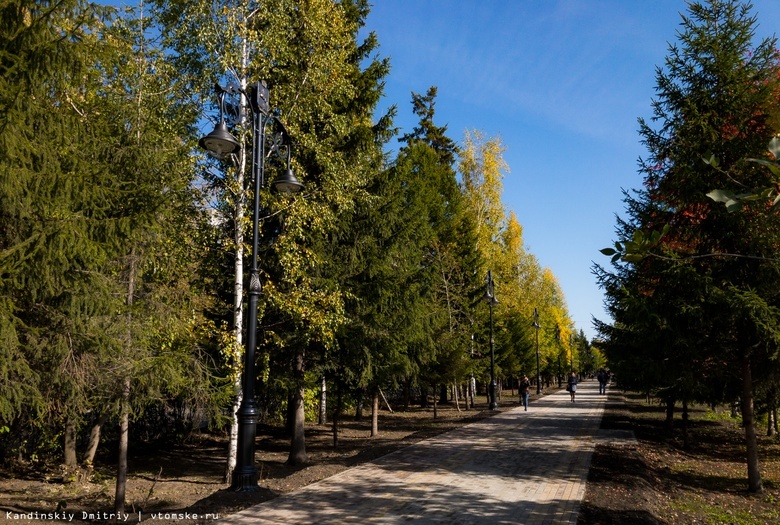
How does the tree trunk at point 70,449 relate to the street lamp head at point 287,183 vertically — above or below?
below

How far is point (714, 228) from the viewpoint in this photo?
39.1ft

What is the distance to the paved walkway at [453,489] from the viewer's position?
23.3 feet

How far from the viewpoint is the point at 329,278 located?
1388 centimetres

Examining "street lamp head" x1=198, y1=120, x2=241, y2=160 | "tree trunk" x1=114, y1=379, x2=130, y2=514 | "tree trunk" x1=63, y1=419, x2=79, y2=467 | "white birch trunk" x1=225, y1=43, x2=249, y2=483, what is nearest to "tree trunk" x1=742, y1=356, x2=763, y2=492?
"white birch trunk" x1=225, y1=43, x2=249, y2=483

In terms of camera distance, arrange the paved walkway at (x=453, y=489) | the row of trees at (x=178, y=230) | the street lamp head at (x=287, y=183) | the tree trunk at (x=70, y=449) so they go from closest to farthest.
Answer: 1. the paved walkway at (x=453, y=489)
2. the row of trees at (x=178, y=230)
3. the street lamp head at (x=287, y=183)
4. the tree trunk at (x=70, y=449)

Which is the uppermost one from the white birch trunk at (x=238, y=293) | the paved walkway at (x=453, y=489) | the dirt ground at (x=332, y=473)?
the white birch trunk at (x=238, y=293)

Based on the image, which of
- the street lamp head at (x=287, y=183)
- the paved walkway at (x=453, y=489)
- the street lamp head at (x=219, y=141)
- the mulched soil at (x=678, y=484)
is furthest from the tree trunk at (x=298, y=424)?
the mulched soil at (x=678, y=484)

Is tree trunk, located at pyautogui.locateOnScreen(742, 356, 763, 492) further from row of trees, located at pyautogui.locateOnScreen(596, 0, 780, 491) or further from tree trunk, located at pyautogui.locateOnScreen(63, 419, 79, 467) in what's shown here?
tree trunk, located at pyautogui.locateOnScreen(63, 419, 79, 467)

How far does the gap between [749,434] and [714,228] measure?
4.54 metres

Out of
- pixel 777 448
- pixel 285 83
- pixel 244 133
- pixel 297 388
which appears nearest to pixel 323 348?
pixel 297 388

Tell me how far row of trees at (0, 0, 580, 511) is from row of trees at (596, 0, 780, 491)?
7.00 m

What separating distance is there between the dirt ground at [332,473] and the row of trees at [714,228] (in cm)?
185

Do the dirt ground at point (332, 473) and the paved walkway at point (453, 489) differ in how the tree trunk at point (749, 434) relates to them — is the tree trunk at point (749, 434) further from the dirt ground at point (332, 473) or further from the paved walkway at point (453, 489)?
the paved walkway at point (453, 489)

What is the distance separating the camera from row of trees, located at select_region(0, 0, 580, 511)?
7.73m
